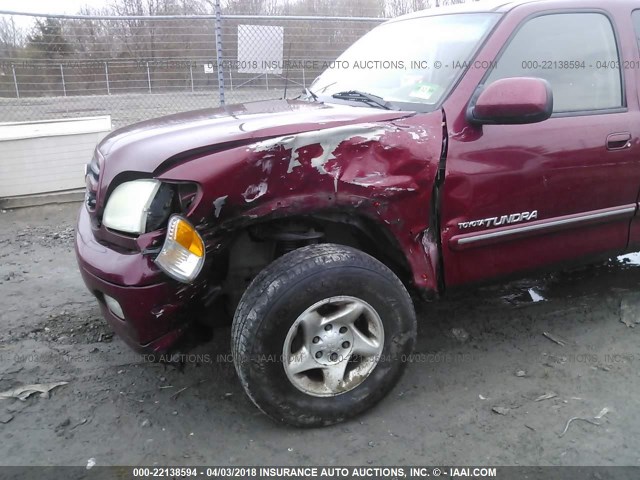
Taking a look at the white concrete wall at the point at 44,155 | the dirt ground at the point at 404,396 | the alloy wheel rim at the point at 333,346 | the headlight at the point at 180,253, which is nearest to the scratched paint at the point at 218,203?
the headlight at the point at 180,253

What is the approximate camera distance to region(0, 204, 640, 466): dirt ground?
7.49 ft

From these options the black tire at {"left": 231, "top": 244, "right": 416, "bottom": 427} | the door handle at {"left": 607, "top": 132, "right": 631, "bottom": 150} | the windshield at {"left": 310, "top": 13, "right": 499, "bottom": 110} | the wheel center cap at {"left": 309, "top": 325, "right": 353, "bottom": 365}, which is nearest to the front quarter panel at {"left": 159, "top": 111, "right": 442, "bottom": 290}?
the black tire at {"left": 231, "top": 244, "right": 416, "bottom": 427}

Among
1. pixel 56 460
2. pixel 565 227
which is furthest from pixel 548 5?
pixel 56 460

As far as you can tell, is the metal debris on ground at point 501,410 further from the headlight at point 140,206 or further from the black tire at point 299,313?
the headlight at point 140,206

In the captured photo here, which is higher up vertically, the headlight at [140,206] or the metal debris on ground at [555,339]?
the headlight at [140,206]

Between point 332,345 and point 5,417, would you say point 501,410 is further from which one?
point 5,417

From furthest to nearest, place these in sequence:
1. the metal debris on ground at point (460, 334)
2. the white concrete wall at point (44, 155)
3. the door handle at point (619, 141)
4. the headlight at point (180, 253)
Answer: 1. the white concrete wall at point (44, 155)
2. the metal debris on ground at point (460, 334)
3. the door handle at point (619, 141)
4. the headlight at point (180, 253)

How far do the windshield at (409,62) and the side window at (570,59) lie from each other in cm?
21

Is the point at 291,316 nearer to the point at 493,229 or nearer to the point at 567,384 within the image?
the point at 493,229

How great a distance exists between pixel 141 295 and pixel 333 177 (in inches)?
36.8

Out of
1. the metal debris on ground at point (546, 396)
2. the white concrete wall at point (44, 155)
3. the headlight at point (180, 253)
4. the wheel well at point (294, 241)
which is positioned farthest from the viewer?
the white concrete wall at point (44, 155)

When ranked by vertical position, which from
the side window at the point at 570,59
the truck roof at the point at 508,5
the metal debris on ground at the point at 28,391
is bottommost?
the metal debris on ground at the point at 28,391

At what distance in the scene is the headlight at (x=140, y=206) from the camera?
7.13 feet

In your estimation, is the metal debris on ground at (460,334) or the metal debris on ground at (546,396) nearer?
→ the metal debris on ground at (546,396)
